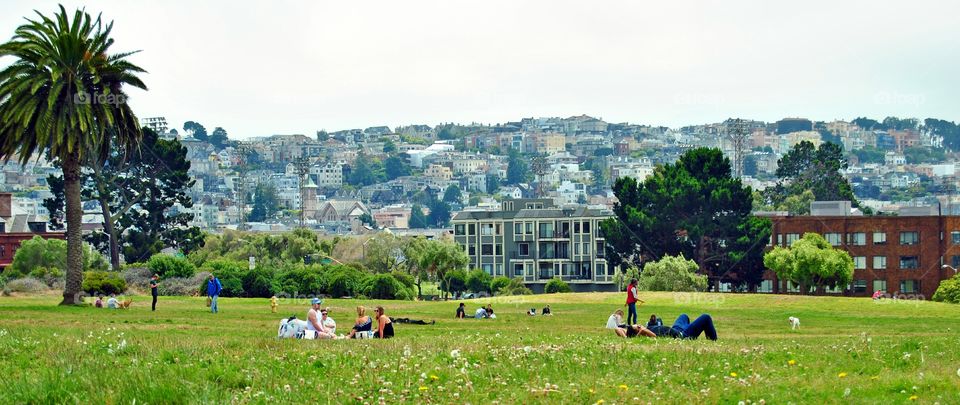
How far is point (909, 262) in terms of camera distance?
405 ft

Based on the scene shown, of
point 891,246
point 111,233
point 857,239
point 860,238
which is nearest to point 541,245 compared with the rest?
point 857,239

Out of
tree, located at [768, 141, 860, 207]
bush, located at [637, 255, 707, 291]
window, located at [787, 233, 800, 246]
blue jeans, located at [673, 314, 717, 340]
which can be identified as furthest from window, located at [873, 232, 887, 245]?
blue jeans, located at [673, 314, 717, 340]

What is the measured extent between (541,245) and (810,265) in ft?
197

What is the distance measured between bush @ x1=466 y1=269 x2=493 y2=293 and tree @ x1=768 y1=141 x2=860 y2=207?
60040mm

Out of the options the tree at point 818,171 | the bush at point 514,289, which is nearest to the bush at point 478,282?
the bush at point 514,289

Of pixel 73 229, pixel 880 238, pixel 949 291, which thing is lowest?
pixel 949 291

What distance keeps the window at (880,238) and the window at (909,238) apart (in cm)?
153

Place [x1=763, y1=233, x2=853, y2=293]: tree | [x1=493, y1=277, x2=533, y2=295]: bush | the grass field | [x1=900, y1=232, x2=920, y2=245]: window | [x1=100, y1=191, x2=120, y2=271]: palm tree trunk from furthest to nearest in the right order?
[x1=493, y1=277, x2=533, y2=295]: bush → [x1=100, y1=191, x2=120, y2=271]: palm tree trunk → [x1=900, y1=232, x2=920, y2=245]: window → [x1=763, y1=233, x2=853, y2=293]: tree → the grass field

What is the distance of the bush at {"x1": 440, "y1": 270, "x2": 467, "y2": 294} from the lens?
13525 cm

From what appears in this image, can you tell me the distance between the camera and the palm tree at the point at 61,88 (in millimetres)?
51031

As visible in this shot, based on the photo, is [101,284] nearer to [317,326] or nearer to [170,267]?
[170,267]

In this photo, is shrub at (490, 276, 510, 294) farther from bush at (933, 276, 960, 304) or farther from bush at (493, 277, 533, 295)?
bush at (933, 276, 960, 304)

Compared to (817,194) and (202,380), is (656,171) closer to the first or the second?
(817,194)

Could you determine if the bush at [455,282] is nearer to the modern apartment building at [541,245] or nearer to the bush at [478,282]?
the bush at [478,282]
